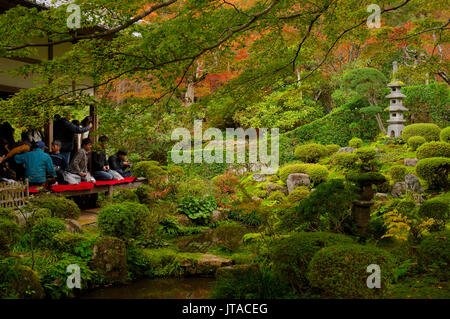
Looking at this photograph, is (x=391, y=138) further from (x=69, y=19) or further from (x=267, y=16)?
(x=69, y=19)

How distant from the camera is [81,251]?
666 centimetres

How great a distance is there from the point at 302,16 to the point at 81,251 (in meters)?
5.83

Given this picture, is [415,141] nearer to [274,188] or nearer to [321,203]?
[274,188]

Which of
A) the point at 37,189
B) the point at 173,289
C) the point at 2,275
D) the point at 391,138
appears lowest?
the point at 173,289

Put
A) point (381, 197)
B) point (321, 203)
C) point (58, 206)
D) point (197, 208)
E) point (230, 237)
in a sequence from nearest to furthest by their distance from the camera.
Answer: point (321, 203) → point (58, 206) → point (230, 237) → point (381, 197) → point (197, 208)

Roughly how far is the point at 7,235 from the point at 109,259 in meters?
1.66

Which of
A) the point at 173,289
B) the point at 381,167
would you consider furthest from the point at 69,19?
the point at 381,167

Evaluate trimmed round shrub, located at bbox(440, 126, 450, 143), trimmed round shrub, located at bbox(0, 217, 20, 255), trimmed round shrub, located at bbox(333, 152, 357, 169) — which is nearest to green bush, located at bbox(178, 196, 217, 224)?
trimmed round shrub, located at bbox(333, 152, 357, 169)

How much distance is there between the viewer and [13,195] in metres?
7.73

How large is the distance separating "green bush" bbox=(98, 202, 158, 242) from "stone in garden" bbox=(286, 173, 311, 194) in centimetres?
597

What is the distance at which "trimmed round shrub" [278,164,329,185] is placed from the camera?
12.8 meters

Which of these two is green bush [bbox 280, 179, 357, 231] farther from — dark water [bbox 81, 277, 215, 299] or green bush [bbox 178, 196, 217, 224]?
green bush [bbox 178, 196, 217, 224]

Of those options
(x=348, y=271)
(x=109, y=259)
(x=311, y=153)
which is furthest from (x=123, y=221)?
(x=311, y=153)

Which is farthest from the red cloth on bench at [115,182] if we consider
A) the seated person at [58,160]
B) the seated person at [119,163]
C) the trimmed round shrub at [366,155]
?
the trimmed round shrub at [366,155]
